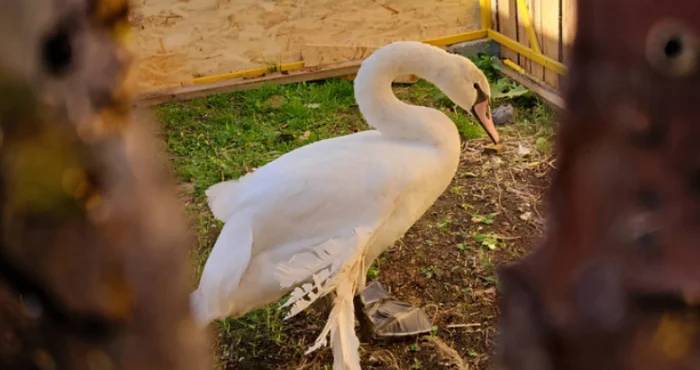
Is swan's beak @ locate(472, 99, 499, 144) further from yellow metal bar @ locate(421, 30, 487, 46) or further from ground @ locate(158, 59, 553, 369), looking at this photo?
yellow metal bar @ locate(421, 30, 487, 46)

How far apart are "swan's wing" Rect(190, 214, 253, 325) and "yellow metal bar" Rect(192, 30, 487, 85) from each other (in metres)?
2.44

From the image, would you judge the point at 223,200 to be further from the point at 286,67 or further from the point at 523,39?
the point at 523,39

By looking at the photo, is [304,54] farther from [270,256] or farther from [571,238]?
[571,238]

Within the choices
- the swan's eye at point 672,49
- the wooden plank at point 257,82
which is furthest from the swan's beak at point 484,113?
the swan's eye at point 672,49

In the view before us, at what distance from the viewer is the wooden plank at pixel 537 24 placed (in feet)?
11.8

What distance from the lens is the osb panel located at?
400cm

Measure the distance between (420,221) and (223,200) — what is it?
0.96 metres

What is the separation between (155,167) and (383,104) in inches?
77.7

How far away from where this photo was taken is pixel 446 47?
4.21 metres

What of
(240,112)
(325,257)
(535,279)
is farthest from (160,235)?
(240,112)

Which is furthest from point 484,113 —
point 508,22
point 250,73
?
point 250,73

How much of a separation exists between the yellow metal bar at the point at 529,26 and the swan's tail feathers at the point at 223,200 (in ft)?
7.07

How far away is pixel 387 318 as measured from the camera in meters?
2.14

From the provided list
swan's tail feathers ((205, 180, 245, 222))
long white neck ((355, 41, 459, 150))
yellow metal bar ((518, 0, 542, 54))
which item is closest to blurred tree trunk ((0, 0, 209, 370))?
swan's tail feathers ((205, 180, 245, 222))
